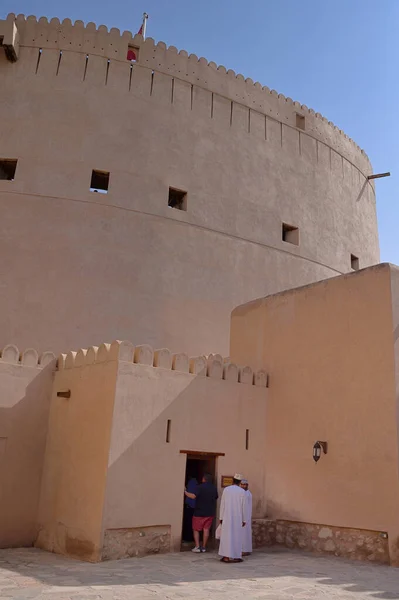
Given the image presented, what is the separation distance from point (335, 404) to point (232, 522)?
215cm

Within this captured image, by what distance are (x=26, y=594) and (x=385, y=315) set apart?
5.25m

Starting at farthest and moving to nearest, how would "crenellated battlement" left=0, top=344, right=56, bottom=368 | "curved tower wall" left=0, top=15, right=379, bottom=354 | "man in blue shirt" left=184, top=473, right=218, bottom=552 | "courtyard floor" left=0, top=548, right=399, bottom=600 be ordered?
"curved tower wall" left=0, top=15, right=379, bottom=354 < "crenellated battlement" left=0, top=344, right=56, bottom=368 < "man in blue shirt" left=184, top=473, right=218, bottom=552 < "courtyard floor" left=0, top=548, right=399, bottom=600

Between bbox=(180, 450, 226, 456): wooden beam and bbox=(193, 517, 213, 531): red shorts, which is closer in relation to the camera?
bbox=(193, 517, 213, 531): red shorts

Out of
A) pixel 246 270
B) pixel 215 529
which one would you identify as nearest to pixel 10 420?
pixel 215 529

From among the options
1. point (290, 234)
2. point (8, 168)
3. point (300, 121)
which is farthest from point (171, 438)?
point (300, 121)

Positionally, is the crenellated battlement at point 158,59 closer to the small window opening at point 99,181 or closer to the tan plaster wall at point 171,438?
the small window opening at point 99,181

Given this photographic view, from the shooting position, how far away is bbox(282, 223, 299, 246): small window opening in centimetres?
1370

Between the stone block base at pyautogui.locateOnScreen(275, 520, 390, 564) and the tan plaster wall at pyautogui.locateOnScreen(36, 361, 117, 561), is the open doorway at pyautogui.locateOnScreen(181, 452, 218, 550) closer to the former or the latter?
the stone block base at pyautogui.locateOnScreen(275, 520, 390, 564)

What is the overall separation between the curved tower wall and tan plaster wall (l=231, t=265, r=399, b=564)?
3127 millimetres

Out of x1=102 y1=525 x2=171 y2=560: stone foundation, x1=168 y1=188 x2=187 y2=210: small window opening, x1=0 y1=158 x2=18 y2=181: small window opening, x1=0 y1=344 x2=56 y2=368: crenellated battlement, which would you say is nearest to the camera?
x1=102 y1=525 x2=171 y2=560: stone foundation

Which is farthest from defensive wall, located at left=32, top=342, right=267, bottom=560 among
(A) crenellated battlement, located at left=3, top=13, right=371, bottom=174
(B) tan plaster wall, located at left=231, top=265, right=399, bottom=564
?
(A) crenellated battlement, located at left=3, top=13, right=371, bottom=174

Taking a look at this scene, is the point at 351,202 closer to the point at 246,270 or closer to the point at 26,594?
the point at 246,270

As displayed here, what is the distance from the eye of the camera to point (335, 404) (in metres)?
7.78

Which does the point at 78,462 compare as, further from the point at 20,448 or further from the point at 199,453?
the point at 199,453
